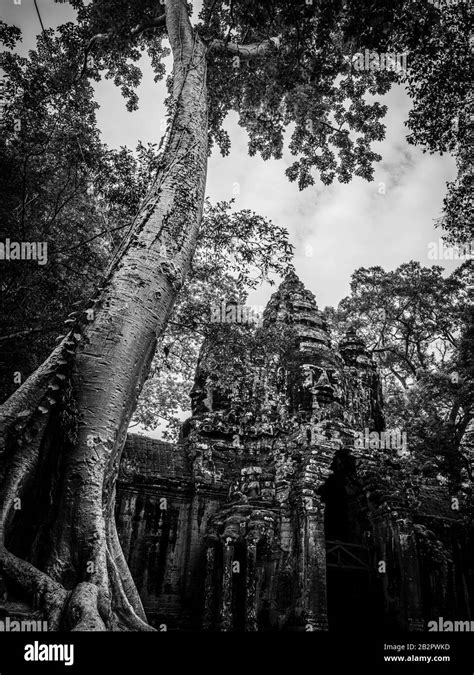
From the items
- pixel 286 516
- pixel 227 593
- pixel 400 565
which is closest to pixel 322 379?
pixel 286 516

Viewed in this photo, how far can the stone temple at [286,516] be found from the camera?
7.69m

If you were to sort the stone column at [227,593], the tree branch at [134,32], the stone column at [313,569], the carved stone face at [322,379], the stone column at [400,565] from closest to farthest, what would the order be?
1. the stone column at [227,593]
2. the stone column at [313,569]
3. the tree branch at [134,32]
4. the stone column at [400,565]
5. the carved stone face at [322,379]

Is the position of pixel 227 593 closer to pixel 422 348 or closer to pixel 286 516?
pixel 286 516

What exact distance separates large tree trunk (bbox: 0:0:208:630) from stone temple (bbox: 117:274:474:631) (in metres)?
3.81

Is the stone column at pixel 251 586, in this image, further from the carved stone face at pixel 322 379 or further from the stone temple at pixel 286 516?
the carved stone face at pixel 322 379

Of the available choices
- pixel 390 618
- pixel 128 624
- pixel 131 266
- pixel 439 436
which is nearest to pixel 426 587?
pixel 390 618

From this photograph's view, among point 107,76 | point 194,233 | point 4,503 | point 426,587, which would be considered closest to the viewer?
point 4,503

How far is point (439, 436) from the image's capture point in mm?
11953

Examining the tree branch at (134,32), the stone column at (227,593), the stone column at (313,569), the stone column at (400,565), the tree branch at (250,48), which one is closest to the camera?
the stone column at (227,593)

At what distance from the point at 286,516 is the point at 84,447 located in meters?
6.48

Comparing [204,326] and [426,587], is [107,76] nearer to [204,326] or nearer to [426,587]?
[204,326]

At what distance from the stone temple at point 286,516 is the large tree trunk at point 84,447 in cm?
381

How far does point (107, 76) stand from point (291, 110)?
4.34m

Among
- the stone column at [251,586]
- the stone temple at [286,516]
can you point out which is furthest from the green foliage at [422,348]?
the stone column at [251,586]
